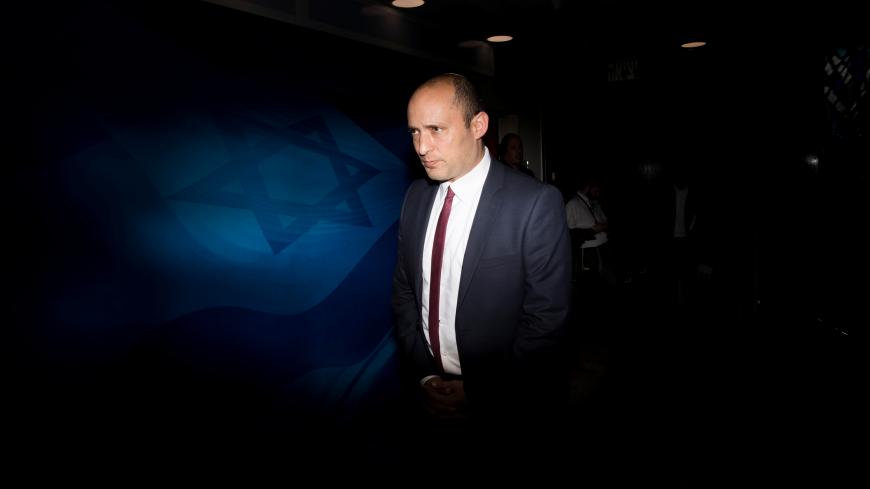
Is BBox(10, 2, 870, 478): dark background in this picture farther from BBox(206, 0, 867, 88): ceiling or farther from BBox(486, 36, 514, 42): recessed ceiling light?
BBox(486, 36, 514, 42): recessed ceiling light

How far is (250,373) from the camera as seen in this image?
8.62ft

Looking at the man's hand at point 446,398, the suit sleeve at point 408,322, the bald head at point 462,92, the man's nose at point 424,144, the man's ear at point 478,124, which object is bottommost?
the man's hand at point 446,398

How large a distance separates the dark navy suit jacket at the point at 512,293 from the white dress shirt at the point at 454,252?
0.16ft

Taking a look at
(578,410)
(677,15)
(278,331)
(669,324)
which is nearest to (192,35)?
(278,331)

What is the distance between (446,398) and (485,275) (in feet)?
1.43

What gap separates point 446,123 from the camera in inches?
60.9

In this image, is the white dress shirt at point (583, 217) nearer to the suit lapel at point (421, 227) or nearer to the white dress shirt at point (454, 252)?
the suit lapel at point (421, 227)

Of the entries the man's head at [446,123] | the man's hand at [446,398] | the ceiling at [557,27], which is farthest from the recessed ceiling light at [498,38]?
the man's hand at [446,398]

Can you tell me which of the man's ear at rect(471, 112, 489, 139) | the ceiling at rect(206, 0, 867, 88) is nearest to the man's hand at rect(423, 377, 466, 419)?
the man's ear at rect(471, 112, 489, 139)

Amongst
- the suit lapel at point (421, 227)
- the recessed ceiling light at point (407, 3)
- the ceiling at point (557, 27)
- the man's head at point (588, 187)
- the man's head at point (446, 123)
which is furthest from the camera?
the man's head at point (588, 187)

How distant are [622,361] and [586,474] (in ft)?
6.23

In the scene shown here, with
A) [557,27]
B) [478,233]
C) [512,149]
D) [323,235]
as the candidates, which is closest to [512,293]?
[478,233]

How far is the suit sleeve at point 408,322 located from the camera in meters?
1.84

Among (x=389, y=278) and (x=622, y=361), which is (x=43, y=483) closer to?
(x=389, y=278)
